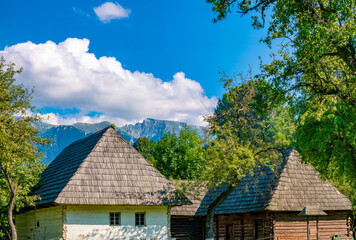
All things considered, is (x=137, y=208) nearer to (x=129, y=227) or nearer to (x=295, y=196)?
(x=129, y=227)

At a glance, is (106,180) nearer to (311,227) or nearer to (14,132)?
(14,132)

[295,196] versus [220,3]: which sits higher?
[220,3]

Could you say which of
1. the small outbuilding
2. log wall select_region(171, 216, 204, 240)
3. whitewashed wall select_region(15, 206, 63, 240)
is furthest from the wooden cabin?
whitewashed wall select_region(15, 206, 63, 240)

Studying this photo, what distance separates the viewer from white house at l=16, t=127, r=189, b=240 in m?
19.8

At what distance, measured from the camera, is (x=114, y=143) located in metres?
23.0

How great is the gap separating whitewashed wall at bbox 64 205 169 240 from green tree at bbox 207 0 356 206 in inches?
304

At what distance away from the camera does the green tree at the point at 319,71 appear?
14.0m

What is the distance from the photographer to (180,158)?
133 feet

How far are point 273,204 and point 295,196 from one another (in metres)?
1.85

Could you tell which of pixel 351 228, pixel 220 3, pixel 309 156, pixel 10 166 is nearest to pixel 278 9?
pixel 220 3

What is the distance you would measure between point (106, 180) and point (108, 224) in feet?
6.61

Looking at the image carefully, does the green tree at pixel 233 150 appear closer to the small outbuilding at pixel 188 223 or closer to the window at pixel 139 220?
the window at pixel 139 220

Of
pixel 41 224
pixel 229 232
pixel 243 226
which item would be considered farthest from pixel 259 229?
pixel 41 224

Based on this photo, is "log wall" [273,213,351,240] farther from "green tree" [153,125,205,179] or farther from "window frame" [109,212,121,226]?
"green tree" [153,125,205,179]
